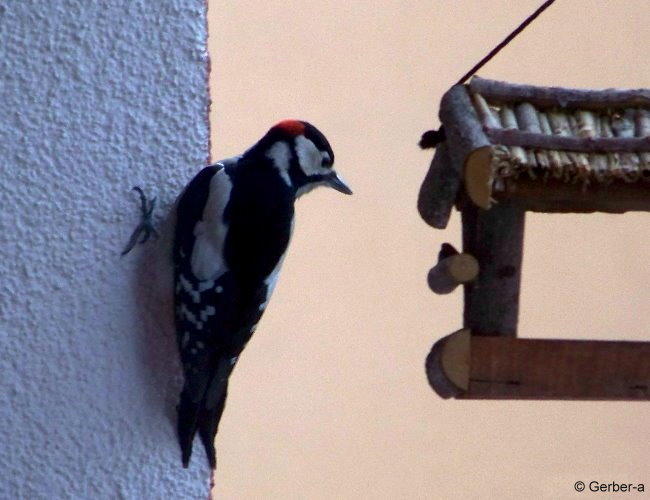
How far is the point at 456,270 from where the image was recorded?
875 millimetres

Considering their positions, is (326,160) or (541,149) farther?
(326,160)

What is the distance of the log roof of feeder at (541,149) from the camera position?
787mm

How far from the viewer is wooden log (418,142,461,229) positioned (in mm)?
865

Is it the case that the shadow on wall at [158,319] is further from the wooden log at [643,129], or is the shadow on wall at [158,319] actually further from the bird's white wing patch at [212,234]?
the wooden log at [643,129]

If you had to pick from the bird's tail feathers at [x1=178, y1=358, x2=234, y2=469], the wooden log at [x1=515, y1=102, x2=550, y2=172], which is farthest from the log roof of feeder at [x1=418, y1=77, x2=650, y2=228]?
the bird's tail feathers at [x1=178, y1=358, x2=234, y2=469]

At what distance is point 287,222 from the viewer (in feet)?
3.05

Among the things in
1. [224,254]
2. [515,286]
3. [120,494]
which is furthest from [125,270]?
[515,286]

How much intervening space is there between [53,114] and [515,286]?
42 cm

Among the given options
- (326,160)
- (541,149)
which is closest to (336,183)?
(326,160)

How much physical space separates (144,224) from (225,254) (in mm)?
74

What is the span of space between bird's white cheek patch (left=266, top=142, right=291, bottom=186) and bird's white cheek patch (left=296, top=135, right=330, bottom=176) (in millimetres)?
11

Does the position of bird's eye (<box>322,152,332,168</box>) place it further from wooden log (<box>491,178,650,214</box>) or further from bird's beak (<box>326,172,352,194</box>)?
wooden log (<box>491,178,650,214</box>)

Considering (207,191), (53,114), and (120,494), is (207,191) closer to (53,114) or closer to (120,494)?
(53,114)

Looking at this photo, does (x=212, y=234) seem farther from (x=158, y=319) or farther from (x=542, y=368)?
(x=542, y=368)
